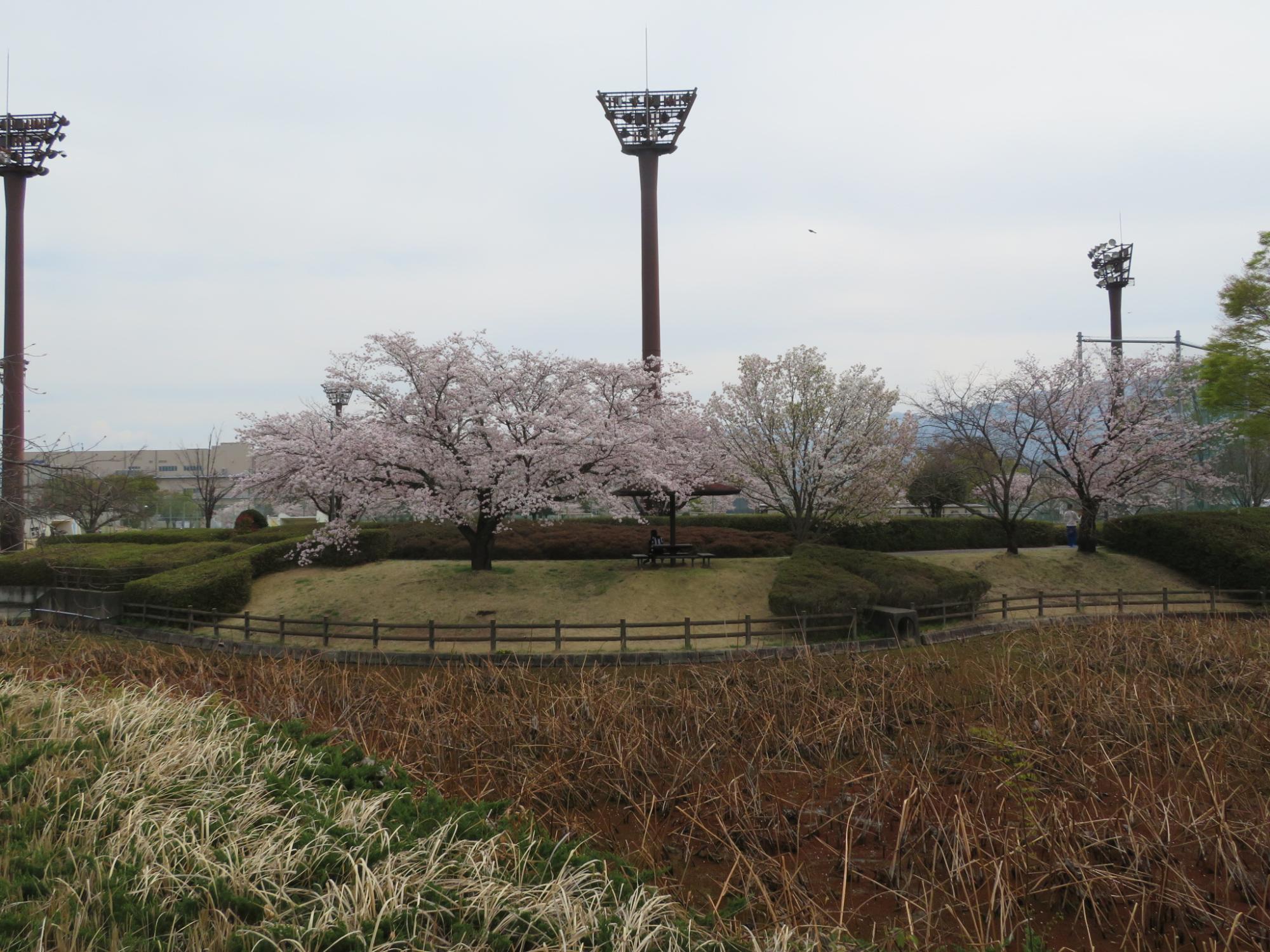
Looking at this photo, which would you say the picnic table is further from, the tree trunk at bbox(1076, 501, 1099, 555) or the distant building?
the distant building

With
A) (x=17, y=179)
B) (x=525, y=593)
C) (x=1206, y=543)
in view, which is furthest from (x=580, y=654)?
(x=17, y=179)

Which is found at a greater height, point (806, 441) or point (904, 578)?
point (806, 441)

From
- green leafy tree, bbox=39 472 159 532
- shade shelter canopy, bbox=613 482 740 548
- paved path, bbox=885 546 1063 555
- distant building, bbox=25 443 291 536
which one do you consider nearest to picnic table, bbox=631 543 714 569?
shade shelter canopy, bbox=613 482 740 548

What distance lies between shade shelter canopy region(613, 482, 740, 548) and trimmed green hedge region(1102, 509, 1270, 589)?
14804 millimetres

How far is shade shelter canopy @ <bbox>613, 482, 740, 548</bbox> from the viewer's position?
23.0 metres

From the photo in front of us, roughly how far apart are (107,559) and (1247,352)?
133ft

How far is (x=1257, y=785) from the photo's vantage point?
8016mm

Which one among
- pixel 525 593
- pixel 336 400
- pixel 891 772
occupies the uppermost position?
pixel 336 400

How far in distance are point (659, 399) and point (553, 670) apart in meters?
12.5

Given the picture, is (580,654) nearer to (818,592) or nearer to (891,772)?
(818,592)

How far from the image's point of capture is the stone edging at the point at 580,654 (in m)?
15.7

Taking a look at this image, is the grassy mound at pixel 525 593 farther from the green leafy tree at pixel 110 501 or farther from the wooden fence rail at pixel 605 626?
the green leafy tree at pixel 110 501

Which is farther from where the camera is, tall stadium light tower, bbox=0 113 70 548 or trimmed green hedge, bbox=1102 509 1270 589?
tall stadium light tower, bbox=0 113 70 548

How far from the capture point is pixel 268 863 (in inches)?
204
